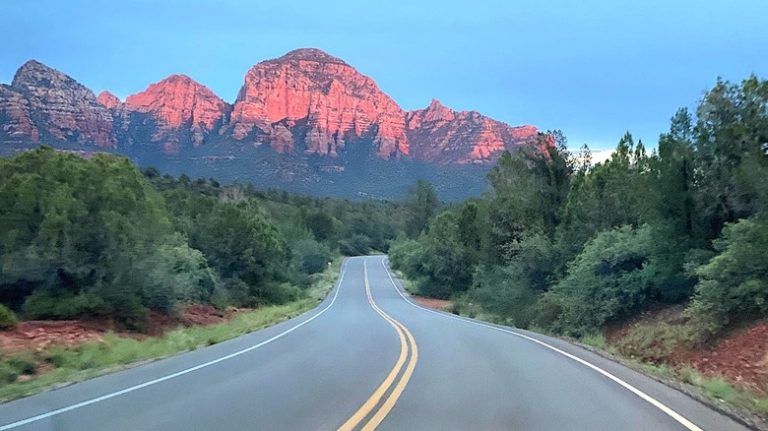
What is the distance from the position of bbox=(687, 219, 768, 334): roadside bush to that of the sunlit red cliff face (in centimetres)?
8181

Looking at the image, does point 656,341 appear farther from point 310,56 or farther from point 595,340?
point 310,56

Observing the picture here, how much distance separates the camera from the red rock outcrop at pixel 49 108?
64.8 metres

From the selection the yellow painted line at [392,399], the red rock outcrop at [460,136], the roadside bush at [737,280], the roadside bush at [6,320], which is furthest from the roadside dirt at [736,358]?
the red rock outcrop at [460,136]

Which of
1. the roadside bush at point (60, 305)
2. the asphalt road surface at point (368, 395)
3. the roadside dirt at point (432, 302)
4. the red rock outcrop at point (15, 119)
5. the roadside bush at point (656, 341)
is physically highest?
the red rock outcrop at point (15, 119)

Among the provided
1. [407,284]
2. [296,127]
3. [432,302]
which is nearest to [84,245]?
[432,302]

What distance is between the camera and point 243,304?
4809 cm

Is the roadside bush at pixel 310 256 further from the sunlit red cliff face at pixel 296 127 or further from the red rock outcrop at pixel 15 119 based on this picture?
the red rock outcrop at pixel 15 119

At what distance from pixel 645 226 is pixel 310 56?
15597 centimetres

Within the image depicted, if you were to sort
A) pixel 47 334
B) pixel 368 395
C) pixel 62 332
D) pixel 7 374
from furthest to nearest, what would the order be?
pixel 62 332 → pixel 47 334 → pixel 7 374 → pixel 368 395

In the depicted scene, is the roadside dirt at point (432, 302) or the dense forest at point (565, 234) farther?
the roadside dirt at point (432, 302)

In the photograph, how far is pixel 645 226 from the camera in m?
26.0

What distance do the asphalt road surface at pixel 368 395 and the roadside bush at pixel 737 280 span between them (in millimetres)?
3318

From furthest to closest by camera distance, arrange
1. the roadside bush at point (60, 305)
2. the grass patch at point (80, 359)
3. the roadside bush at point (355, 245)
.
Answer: the roadside bush at point (355, 245), the roadside bush at point (60, 305), the grass patch at point (80, 359)

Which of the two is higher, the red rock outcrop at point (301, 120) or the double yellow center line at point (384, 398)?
the red rock outcrop at point (301, 120)
